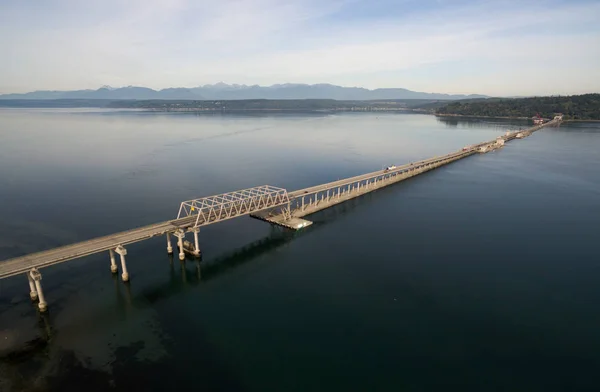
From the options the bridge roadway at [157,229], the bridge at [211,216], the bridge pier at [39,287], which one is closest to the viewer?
the bridge pier at [39,287]

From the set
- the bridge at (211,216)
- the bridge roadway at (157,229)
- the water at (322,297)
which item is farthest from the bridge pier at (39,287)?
the water at (322,297)

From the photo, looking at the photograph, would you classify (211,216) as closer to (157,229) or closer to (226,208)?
(226,208)

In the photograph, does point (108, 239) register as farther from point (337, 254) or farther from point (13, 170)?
point (13, 170)

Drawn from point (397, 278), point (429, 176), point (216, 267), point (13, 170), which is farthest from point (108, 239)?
point (429, 176)

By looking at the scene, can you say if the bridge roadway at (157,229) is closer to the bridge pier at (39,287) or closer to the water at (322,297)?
the bridge pier at (39,287)

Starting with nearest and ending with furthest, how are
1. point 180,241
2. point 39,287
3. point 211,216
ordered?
point 39,287, point 180,241, point 211,216

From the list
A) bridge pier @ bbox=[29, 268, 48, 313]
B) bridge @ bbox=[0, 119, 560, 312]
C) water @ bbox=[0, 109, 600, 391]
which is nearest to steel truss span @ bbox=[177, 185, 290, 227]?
bridge @ bbox=[0, 119, 560, 312]

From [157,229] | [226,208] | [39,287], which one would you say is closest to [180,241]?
[157,229]
